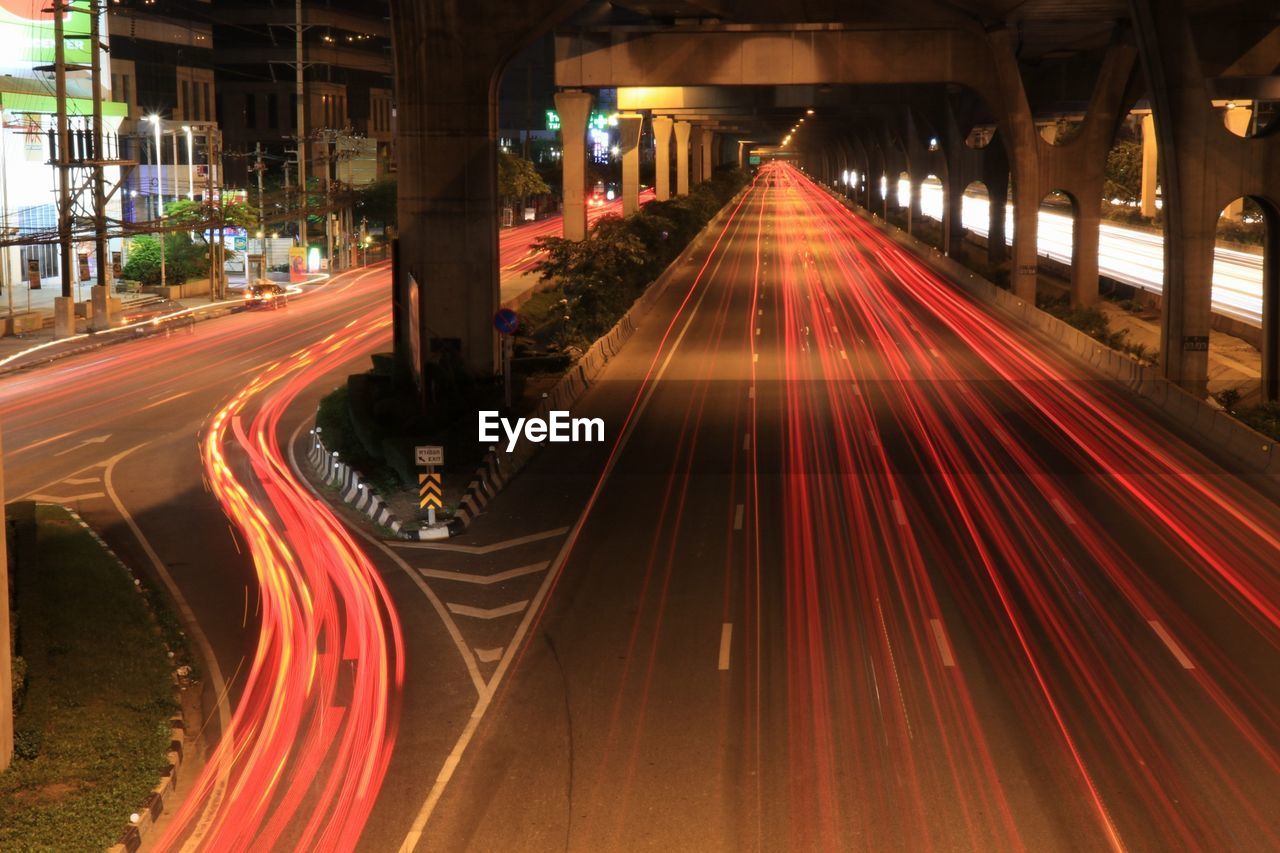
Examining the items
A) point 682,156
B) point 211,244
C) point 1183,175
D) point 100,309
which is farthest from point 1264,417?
point 682,156

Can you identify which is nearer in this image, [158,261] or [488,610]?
[488,610]

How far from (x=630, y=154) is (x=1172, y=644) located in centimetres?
8366

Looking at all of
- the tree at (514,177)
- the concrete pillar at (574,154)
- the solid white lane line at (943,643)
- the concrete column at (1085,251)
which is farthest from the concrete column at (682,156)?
the solid white lane line at (943,643)

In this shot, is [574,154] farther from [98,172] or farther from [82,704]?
[82,704]

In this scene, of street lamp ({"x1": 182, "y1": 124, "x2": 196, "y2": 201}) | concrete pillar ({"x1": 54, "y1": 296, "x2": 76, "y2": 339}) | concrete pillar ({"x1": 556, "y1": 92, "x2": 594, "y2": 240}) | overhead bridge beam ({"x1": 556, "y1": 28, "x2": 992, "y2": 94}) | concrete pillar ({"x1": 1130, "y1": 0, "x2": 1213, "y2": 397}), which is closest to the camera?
concrete pillar ({"x1": 1130, "y1": 0, "x2": 1213, "y2": 397})

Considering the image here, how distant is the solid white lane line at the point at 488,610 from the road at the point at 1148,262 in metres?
27.1

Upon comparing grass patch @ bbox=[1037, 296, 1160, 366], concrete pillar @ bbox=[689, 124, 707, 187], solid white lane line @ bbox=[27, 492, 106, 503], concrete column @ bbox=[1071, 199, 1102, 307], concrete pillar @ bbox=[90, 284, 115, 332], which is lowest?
solid white lane line @ bbox=[27, 492, 106, 503]

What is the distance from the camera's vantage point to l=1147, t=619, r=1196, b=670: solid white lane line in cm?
1875

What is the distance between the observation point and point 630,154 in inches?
3947

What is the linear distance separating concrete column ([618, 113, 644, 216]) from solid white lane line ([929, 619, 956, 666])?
260ft

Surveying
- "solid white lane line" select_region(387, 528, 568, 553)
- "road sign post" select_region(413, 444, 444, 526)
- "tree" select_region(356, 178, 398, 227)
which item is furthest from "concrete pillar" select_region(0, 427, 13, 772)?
"tree" select_region(356, 178, 398, 227)

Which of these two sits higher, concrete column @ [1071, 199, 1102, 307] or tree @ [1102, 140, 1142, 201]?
tree @ [1102, 140, 1142, 201]

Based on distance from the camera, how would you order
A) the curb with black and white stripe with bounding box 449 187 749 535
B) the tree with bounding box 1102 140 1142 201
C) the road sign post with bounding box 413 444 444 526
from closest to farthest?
1. the road sign post with bounding box 413 444 444 526
2. the curb with black and white stripe with bounding box 449 187 749 535
3. the tree with bounding box 1102 140 1142 201

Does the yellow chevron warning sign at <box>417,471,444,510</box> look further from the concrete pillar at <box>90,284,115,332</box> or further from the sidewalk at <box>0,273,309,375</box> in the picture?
the concrete pillar at <box>90,284,115,332</box>
